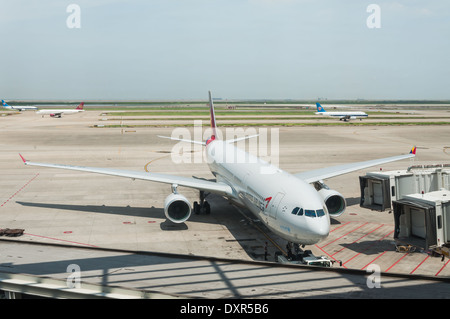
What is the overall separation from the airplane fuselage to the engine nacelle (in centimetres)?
319

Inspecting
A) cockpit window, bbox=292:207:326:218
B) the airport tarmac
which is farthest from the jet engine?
cockpit window, bbox=292:207:326:218

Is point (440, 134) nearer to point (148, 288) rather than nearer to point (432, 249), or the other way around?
point (432, 249)

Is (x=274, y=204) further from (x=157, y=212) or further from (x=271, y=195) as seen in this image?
(x=157, y=212)

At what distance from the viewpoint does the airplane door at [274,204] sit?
A: 66.3 feet

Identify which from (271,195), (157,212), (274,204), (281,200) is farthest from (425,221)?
(157,212)

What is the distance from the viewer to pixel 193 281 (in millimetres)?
10453

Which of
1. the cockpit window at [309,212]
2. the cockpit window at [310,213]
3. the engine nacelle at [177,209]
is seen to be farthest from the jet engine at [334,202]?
the engine nacelle at [177,209]

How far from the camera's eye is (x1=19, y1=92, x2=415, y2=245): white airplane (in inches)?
746

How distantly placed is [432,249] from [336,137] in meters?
59.2

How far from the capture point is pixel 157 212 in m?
30.0

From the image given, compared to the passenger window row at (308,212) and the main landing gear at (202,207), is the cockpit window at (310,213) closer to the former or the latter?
the passenger window row at (308,212)

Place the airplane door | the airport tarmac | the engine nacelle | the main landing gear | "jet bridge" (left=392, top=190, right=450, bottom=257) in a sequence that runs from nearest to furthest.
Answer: the airplane door, "jet bridge" (left=392, top=190, right=450, bottom=257), the airport tarmac, the engine nacelle, the main landing gear

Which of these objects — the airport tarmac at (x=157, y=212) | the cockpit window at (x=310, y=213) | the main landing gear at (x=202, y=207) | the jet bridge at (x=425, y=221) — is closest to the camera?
the cockpit window at (x=310, y=213)

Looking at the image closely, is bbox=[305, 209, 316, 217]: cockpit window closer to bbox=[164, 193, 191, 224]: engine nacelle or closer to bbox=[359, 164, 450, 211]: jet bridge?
bbox=[164, 193, 191, 224]: engine nacelle
